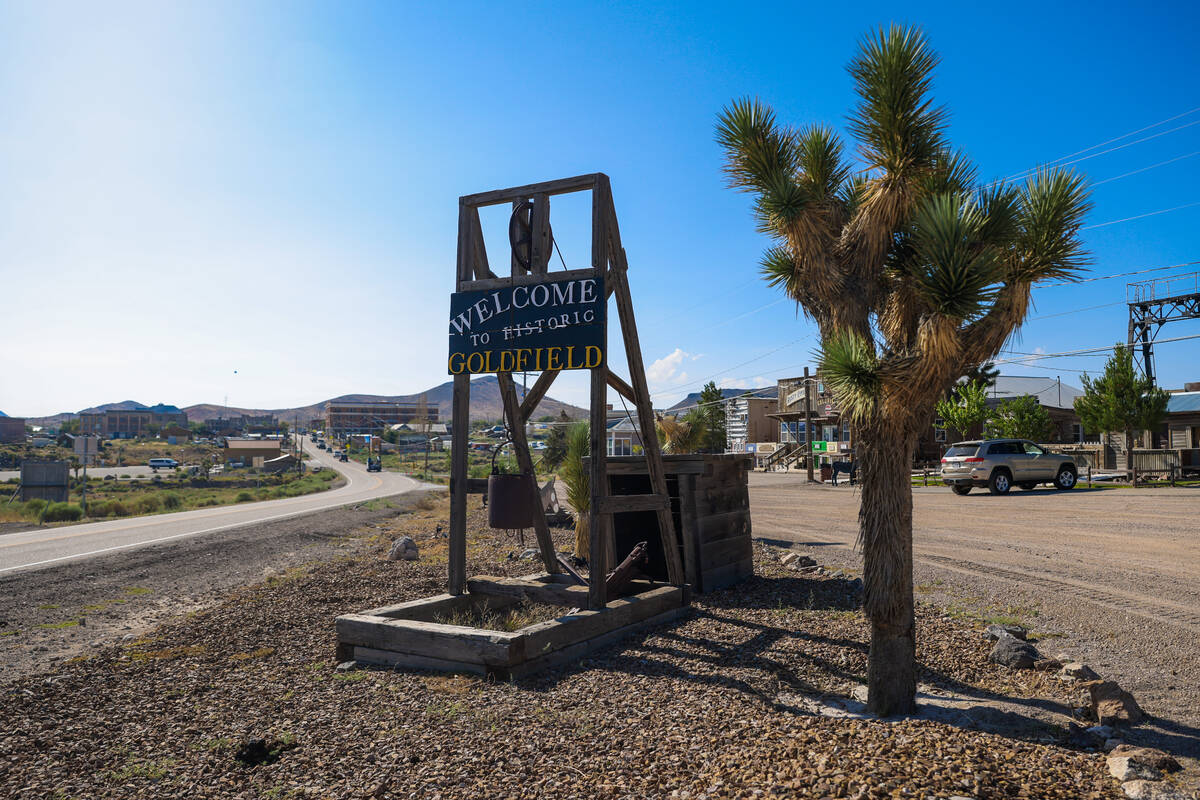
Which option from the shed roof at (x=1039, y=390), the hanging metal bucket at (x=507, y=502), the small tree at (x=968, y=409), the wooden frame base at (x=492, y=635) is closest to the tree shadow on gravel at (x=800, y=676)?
the wooden frame base at (x=492, y=635)

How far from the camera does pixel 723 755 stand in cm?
394

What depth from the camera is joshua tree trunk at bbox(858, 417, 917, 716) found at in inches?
187

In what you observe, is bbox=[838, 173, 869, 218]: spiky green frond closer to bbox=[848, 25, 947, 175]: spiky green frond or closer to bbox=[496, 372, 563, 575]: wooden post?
bbox=[848, 25, 947, 175]: spiky green frond

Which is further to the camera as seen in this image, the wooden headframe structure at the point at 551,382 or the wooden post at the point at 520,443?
the wooden post at the point at 520,443

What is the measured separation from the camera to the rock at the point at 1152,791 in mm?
3342

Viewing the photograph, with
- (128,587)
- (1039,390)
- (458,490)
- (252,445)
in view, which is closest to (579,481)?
(458,490)

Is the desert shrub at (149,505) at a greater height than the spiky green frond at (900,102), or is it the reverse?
the spiky green frond at (900,102)

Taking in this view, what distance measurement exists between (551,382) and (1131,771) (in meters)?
5.56

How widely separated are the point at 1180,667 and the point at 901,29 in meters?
5.29

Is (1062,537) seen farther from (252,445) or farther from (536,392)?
(252,445)

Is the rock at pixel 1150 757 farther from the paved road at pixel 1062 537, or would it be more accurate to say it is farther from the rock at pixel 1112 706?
the paved road at pixel 1062 537

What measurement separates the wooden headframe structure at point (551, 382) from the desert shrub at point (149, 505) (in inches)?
1220

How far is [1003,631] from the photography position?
21.3 ft

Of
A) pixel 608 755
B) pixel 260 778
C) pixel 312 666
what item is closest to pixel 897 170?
pixel 608 755
